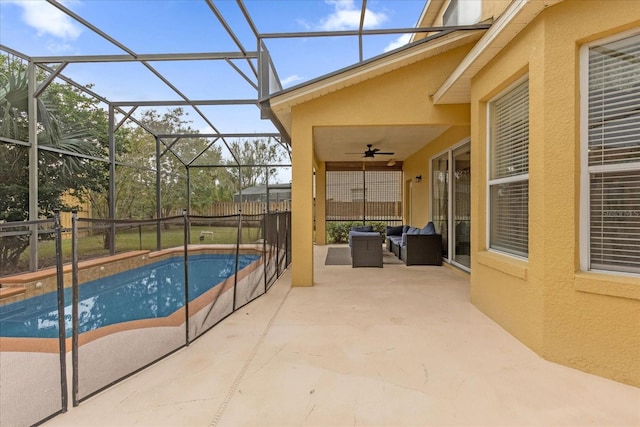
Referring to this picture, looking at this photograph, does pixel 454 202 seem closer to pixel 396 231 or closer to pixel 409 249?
pixel 409 249

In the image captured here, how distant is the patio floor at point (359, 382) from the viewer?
2.17 m

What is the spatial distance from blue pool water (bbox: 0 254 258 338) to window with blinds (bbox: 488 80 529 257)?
4.07 metres

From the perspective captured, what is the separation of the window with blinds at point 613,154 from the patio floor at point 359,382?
3.74 ft

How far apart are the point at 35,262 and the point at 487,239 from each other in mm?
8212

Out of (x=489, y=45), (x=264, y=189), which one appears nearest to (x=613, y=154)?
(x=489, y=45)

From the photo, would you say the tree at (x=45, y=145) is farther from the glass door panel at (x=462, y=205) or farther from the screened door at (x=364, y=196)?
the glass door panel at (x=462, y=205)

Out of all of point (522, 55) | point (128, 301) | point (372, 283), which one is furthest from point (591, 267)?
point (128, 301)

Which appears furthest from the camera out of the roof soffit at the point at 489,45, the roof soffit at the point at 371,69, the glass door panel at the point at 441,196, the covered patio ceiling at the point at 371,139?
the glass door panel at the point at 441,196

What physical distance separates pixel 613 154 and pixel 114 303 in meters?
5.69

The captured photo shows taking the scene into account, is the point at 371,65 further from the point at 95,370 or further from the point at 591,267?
the point at 95,370

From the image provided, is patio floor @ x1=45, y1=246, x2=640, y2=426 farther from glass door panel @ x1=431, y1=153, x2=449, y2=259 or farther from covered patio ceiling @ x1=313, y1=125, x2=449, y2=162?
glass door panel @ x1=431, y1=153, x2=449, y2=259

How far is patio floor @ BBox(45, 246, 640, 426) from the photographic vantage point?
2.17m

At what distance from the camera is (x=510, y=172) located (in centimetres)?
380

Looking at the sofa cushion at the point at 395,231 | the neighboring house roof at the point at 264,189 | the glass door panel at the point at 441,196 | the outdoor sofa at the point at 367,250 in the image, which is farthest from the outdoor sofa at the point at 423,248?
the neighboring house roof at the point at 264,189
